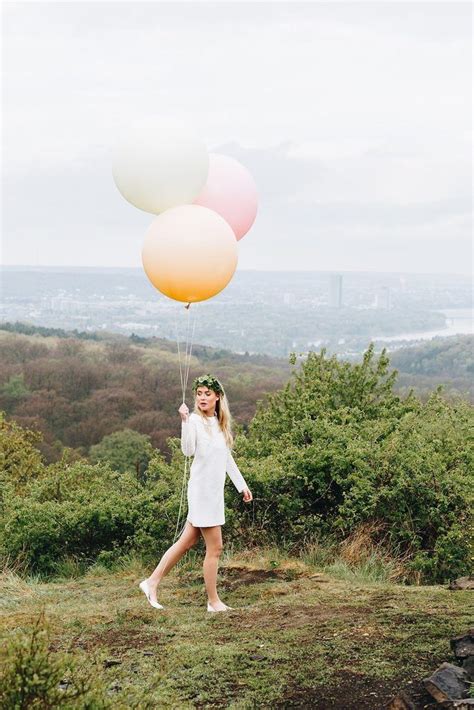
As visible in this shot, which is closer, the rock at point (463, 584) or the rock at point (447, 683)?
the rock at point (447, 683)

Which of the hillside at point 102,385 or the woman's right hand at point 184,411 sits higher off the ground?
the woman's right hand at point 184,411

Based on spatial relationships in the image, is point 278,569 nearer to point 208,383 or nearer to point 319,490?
point 319,490

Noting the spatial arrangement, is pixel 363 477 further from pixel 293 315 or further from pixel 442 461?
pixel 293 315

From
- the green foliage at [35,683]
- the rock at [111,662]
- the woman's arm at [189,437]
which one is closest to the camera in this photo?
the green foliage at [35,683]

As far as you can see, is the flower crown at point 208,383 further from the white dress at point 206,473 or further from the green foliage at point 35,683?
the green foliage at point 35,683

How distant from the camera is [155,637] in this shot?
4961mm

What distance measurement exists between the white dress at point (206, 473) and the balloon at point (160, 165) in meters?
1.83

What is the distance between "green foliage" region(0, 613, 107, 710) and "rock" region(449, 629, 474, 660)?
190 centimetres

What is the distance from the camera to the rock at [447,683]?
11.7 ft

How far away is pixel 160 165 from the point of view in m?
6.12

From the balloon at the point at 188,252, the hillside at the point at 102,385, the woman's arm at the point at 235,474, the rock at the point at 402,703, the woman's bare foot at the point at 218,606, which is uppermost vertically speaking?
the balloon at the point at 188,252

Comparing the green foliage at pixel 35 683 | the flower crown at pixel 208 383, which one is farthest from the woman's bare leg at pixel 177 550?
the green foliage at pixel 35 683

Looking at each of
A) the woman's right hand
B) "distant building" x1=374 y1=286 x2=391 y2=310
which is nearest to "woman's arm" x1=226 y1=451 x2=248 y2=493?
the woman's right hand

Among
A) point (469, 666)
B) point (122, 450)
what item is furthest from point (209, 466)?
point (122, 450)
